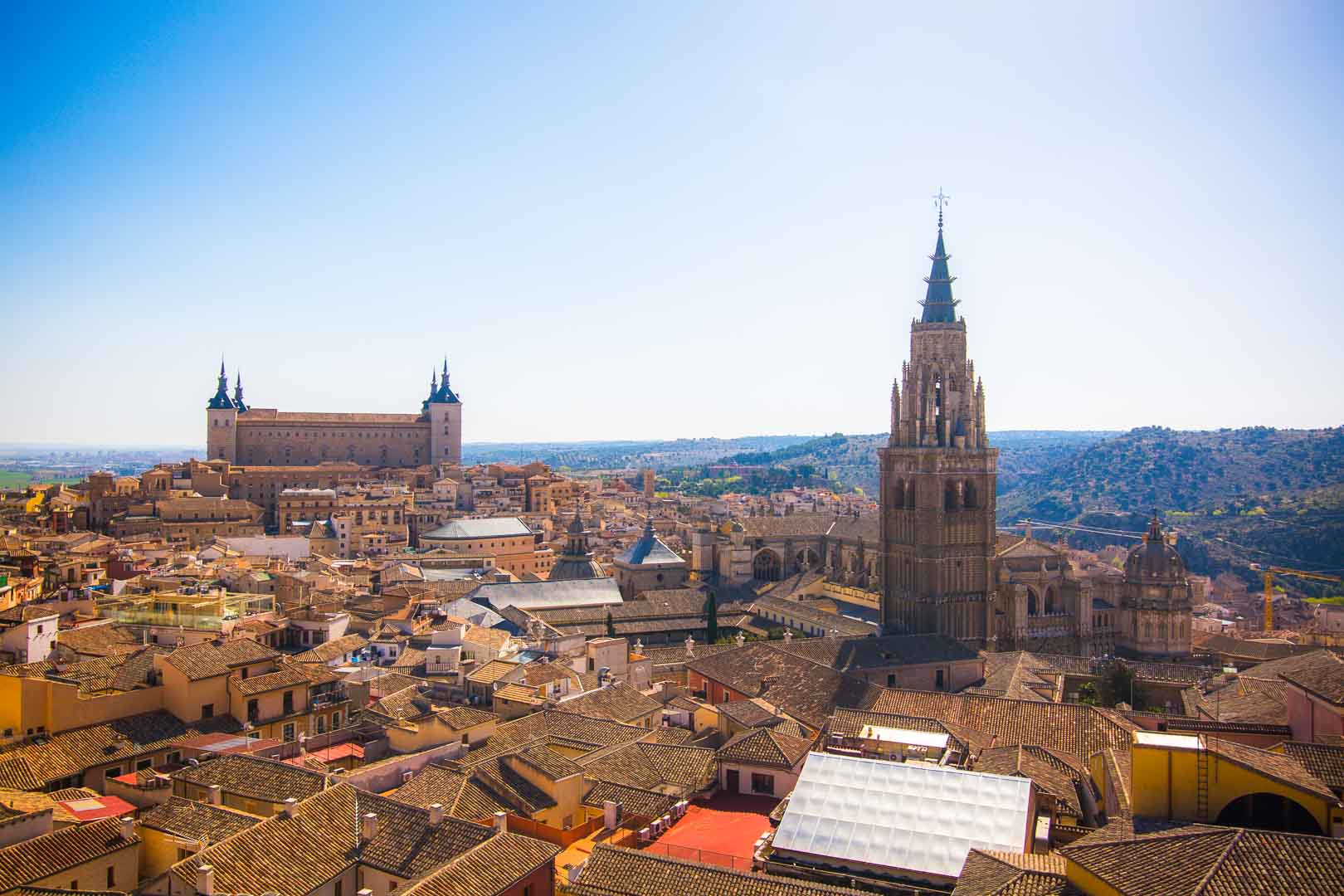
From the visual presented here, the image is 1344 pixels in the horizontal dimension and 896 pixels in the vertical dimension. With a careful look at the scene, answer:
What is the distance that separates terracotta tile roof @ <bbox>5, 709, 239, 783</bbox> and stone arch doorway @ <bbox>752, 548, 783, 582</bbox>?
36.5m

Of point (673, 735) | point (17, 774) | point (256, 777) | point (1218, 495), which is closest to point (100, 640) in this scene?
point (17, 774)

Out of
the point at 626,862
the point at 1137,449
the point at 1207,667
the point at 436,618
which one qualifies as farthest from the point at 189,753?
the point at 1137,449

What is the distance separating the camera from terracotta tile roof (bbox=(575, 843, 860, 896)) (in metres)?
14.1

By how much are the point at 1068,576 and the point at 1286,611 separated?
4210 cm

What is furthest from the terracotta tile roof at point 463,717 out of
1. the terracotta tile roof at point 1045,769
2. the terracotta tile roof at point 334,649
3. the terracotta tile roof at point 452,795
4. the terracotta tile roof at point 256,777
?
the terracotta tile roof at point 1045,769

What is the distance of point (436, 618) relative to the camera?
36469 millimetres

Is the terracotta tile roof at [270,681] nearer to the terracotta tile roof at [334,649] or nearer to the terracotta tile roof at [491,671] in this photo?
the terracotta tile roof at [334,649]

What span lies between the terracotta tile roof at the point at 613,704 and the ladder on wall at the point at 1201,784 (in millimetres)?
13899

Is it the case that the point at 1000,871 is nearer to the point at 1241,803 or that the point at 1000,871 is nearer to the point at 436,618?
the point at 1241,803

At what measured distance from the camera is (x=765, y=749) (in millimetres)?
20969

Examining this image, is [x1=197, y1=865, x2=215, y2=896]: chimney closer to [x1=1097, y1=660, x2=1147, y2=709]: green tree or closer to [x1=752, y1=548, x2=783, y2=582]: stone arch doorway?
[x1=1097, y1=660, x2=1147, y2=709]: green tree

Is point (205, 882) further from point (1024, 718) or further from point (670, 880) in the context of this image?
point (1024, 718)

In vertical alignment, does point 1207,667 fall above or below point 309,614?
below

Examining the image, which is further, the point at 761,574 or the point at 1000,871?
the point at 761,574
